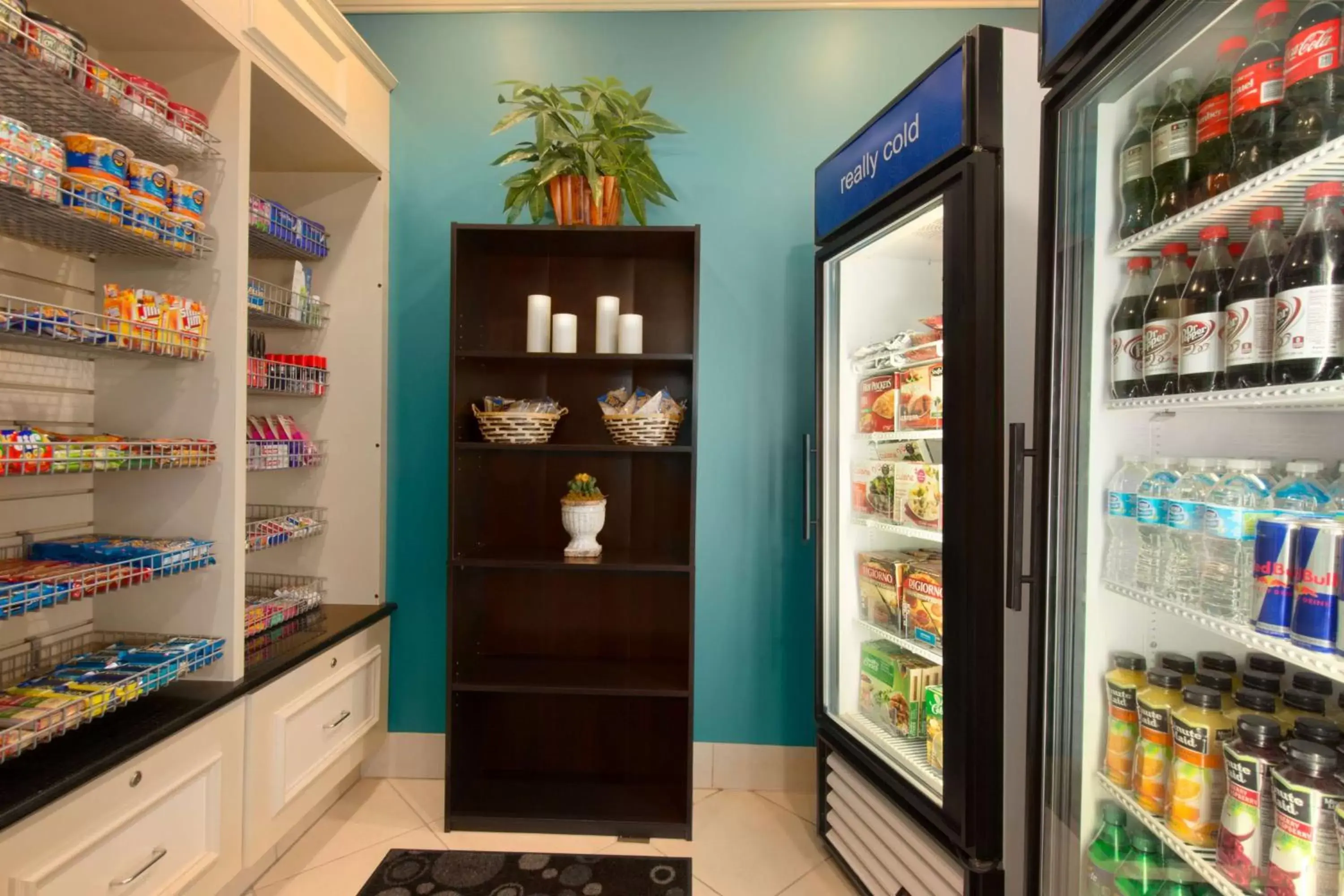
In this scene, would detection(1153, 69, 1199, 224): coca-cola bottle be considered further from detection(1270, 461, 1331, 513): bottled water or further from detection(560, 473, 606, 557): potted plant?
detection(560, 473, 606, 557): potted plant

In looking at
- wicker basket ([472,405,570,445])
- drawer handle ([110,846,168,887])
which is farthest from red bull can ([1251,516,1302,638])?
drawer handle ([110,846,168,887])

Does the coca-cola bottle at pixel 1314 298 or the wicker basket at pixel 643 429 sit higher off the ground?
the coca-cola bottle at pixel 1314 298

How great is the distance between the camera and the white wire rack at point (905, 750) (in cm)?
174

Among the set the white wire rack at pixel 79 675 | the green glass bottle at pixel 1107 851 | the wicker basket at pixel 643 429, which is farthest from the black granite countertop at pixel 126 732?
the green glass bottle at pixel 1107 851

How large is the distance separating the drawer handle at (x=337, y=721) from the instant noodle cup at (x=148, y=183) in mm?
1600

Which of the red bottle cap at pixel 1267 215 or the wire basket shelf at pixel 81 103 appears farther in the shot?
the wire basket shelf at pixel 81 103

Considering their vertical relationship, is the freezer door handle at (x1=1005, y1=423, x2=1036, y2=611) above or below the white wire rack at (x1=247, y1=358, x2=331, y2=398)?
below

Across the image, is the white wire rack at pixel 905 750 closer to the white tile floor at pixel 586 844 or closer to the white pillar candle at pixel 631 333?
the white tile floor at pixel 586 844

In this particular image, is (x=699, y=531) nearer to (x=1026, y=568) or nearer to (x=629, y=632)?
(x=629, y=632)

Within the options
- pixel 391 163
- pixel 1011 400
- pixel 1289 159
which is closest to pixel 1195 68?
pixel 1289 159

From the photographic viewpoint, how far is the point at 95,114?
4.94 ft

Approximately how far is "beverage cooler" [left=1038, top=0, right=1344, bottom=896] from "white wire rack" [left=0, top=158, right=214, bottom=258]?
1.97 m

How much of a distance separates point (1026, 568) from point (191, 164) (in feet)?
7.72

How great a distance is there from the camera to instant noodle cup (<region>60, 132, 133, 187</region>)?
1.42 metres
